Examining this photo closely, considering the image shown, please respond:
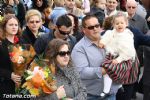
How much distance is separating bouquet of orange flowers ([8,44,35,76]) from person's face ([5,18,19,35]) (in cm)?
75

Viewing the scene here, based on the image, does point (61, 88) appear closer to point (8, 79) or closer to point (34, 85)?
point (34, 85)

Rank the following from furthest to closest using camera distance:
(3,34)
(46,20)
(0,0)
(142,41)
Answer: (0,0)
(46,20)
(142,41)
(3,34)

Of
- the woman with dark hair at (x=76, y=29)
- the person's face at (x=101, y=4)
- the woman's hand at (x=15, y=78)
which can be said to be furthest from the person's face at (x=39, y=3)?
the woman's hand at (x=15, y=78)

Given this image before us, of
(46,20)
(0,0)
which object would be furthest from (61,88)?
(0,0)

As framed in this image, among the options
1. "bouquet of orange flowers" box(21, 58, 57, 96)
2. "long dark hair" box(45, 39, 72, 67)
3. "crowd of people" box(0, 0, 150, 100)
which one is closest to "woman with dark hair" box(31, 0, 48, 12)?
"crowd of people" box(0, 0, 150, 100)

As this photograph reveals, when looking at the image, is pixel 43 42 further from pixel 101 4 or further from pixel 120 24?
pixel 101 4

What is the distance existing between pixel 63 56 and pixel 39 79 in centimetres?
47

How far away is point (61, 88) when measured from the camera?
460 centimetres

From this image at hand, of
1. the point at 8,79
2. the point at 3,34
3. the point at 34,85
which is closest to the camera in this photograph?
the point at 34,85

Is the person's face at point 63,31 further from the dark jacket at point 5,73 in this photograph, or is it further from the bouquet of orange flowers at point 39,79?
the bouquet of orange flowers at point 39,79

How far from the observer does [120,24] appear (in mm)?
5758

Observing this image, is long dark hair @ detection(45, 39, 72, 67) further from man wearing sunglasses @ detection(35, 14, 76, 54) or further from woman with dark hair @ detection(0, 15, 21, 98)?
man wearing sunglasses @ detection(35, 14, 76, 54)

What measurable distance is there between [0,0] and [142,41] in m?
5.10

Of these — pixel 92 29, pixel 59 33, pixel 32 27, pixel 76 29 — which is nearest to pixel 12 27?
pixel 59 33
